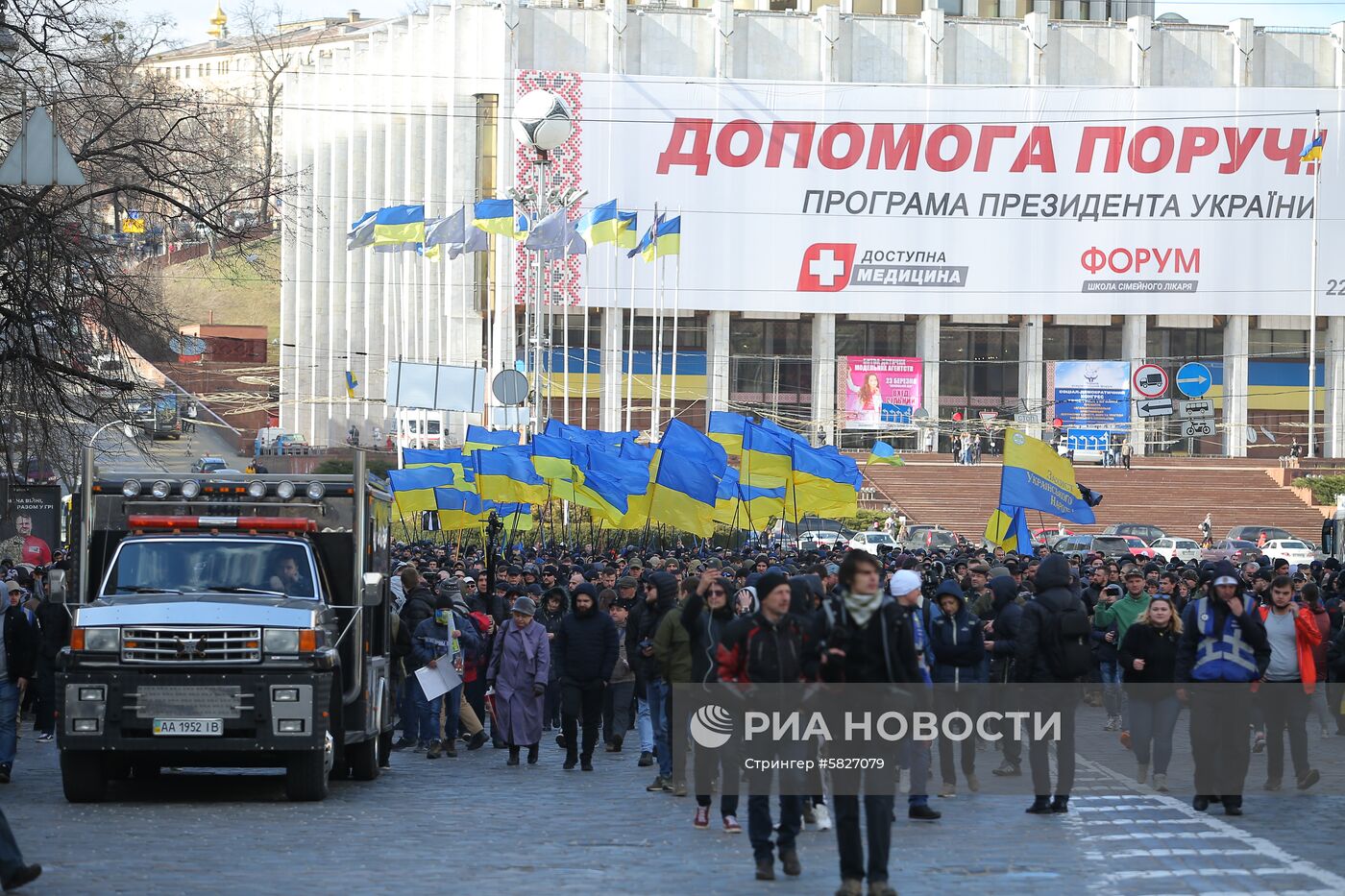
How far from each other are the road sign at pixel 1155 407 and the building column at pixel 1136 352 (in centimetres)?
100

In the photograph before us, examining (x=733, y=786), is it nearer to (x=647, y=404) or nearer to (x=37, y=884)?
(x=37, y=884)

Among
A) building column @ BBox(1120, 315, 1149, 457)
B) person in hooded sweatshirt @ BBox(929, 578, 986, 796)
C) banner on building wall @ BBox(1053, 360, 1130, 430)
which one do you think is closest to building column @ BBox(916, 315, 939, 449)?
banner on building wall @ BBox(1053, 360, 1130, 430)

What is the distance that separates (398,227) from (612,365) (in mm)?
20897

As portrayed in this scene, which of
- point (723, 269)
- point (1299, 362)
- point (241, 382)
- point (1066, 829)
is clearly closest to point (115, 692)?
point (1066, 829)

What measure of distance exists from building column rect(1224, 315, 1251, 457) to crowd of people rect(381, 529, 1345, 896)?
5889cm

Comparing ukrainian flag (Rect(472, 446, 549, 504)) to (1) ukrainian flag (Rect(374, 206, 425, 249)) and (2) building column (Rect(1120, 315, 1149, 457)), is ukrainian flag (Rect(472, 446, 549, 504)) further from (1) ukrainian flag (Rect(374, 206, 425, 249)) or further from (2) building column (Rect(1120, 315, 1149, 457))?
(2) building column (Rect(1120, 315, 1149, 457))

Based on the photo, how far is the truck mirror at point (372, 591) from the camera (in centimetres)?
1433

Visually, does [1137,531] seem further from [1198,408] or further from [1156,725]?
[1156,725]

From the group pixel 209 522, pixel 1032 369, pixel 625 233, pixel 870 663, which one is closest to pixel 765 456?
pixel 209 522

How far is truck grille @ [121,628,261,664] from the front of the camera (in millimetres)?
13406

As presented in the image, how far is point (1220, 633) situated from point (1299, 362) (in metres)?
71.1

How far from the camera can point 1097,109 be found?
7631 cm

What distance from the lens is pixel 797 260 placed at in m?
75.5

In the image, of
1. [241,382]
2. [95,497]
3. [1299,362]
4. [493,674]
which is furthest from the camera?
[241,382]
